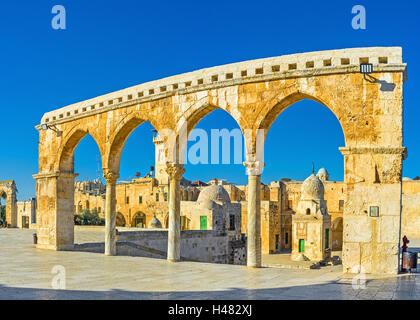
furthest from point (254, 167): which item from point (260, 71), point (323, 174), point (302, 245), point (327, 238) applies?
point (323, 174)

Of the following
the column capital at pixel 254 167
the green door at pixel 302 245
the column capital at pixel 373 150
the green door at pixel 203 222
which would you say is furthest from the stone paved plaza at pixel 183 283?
the green door at pixel 302 245

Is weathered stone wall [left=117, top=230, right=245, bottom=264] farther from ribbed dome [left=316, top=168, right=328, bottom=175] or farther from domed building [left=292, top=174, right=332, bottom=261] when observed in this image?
ribbed dome [left=316, top=168, right=328, bottom=175]

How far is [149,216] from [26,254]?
107 ft

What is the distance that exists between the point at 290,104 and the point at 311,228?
2466 centimetres

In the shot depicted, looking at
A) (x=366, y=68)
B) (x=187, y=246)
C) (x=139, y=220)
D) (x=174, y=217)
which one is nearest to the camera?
(x=366, y=68)

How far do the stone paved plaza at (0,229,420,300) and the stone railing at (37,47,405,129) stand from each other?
4.61 metres

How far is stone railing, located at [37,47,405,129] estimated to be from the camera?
31.2 ft

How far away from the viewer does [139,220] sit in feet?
163

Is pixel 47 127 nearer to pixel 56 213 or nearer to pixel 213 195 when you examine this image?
pixel 56 213

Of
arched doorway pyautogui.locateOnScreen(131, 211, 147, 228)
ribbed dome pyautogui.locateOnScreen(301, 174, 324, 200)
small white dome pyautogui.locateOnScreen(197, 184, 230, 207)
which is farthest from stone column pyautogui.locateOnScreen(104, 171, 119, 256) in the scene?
arched doorway pyautogui.locateOnScreen(131, 211, 147, 228)

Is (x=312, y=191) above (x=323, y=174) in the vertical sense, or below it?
below

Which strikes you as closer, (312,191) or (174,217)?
(174,217)

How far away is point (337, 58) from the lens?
Result: 986cm

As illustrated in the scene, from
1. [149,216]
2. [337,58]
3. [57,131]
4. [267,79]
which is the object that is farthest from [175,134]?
[149,216]
